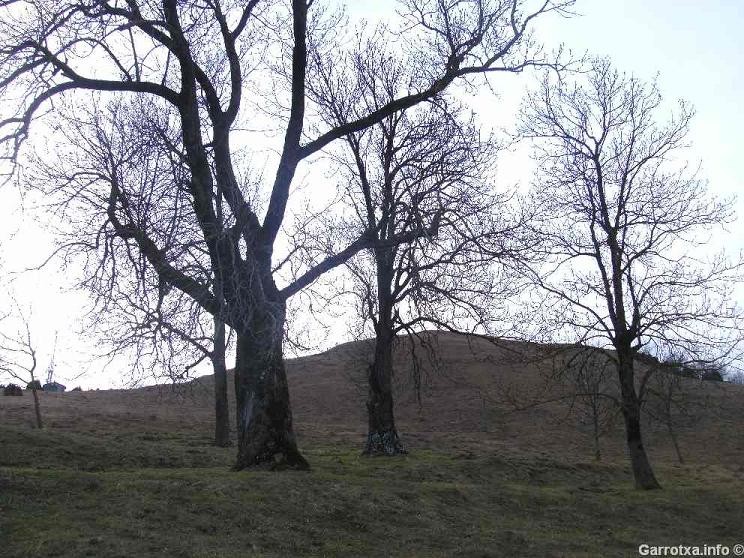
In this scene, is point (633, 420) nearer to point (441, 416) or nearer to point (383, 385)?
point (383, 385)

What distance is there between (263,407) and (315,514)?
2910mm

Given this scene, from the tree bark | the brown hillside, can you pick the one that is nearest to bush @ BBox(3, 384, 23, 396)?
the brown hillside

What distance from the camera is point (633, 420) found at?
18969 millimetres

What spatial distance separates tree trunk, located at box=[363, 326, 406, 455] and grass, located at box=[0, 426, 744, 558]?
15.0ft

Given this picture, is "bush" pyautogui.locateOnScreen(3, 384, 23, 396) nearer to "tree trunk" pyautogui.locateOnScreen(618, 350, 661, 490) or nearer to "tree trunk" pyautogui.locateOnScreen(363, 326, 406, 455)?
"tree trunk" pyautogui.locateOnScreen(363, 326, 406, 455)

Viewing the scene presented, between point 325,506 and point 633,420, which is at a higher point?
point 633,420

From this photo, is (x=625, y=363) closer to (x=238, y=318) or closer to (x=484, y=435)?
(x=238, y=318)

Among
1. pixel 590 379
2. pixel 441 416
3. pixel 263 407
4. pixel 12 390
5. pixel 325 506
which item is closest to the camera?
pixel 325 506

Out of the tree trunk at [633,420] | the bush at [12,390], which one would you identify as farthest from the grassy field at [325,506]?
the bush at [12,390]

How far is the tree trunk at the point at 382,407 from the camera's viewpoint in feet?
73.7

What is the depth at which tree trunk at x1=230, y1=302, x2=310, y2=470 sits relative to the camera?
42.1ft

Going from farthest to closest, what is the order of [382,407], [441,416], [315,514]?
1. [441,416]
2. [382,407]
3. [315,514]

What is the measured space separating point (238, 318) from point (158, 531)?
3627 millimetres

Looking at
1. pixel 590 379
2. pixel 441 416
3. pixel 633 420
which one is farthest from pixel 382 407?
pixel 441 416
